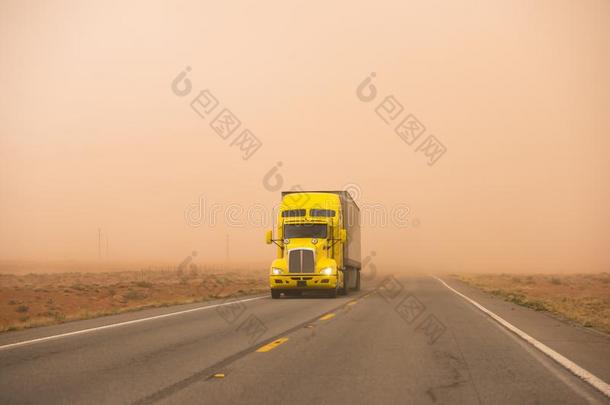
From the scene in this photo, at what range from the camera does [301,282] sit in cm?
2477

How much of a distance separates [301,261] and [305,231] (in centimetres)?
149

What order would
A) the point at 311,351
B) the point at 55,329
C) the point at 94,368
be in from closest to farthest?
the point at 94,368 → the point at 311,351 → the point at 55,329

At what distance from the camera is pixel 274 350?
9.80m

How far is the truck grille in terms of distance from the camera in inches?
977

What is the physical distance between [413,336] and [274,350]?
11.0 feet

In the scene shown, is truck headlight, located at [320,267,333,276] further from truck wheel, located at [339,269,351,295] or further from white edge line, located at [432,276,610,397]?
white edge line, located at [432,276,610,397]

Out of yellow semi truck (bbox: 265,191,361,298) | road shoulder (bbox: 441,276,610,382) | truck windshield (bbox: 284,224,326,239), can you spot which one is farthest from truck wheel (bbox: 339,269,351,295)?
road shoulder (bbox: 441,276,610,382)

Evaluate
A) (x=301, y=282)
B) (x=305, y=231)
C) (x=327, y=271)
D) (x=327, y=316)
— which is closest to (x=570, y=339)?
(x=327, y=316)

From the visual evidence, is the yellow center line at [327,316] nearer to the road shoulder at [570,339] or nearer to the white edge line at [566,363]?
the white edge line at [566,363]

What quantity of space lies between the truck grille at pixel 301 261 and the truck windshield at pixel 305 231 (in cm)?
95

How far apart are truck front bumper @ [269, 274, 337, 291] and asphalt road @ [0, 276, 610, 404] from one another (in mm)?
9922

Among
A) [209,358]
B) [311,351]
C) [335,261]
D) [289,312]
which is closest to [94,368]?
[209,358]

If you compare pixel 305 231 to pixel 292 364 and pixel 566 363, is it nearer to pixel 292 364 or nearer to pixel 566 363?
pixel 292 364

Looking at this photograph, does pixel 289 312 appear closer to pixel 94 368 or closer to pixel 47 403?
pixel 94 368
